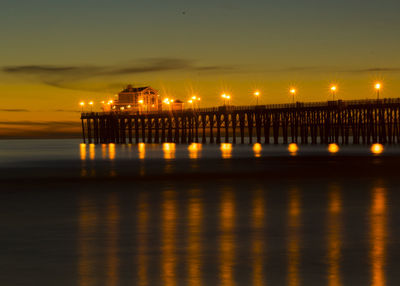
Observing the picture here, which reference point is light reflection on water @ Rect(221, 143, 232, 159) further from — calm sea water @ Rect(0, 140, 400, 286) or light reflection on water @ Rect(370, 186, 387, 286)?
light reflection on water @ Rect(370, 186, 387, 286)

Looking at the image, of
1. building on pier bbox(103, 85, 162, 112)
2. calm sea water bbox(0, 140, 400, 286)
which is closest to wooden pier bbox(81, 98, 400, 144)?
building on pier bbox(103, 85, 162, 112)

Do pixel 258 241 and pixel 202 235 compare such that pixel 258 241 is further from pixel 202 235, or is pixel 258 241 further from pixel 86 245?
pixel 86 245

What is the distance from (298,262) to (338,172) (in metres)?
27.1

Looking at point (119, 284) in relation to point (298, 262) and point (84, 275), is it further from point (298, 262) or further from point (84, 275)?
point (298, 262)

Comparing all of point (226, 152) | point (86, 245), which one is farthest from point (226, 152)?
point (86, 245)

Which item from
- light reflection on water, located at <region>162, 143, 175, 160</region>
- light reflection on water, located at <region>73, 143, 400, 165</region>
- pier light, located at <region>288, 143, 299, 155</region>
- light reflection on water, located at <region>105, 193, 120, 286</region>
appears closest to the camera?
light reflection on water, located at <region>105, 193, 120, 286</region>

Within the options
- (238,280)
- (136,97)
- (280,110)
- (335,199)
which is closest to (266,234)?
(238,280)

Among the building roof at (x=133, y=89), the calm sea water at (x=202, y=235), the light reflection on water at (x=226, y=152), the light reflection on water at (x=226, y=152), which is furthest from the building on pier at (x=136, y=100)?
the calm sea water at (x=202, y=235)

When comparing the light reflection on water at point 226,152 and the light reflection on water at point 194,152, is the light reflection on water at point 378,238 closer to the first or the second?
the light reflection on water at point 226,152

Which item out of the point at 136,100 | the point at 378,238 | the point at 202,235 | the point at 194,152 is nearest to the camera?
the point at 378,238

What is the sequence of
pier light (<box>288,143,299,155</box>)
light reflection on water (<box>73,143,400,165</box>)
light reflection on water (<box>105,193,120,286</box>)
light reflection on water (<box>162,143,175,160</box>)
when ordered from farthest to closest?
pier light (<box>288,143,299,155</box>) < light reflection on water (<box>73,143,400,165</box>) < light reflection on water (<box>162,143,175,160</box>) < light reflection on water (<box>105,193,120,286</box>)

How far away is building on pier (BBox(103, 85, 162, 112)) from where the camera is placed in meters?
150

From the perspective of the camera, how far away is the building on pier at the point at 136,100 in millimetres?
150125

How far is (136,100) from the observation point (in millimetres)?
150000
